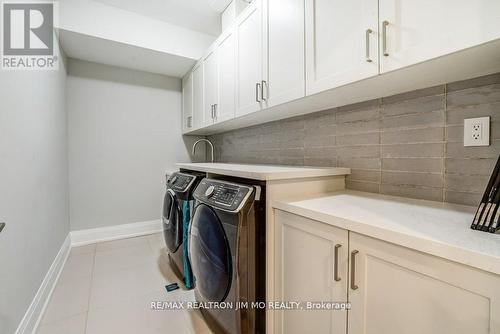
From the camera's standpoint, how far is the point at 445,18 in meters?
0.76

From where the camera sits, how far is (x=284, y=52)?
140 cm


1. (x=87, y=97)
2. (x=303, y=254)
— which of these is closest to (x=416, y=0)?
(x=303, y=254)

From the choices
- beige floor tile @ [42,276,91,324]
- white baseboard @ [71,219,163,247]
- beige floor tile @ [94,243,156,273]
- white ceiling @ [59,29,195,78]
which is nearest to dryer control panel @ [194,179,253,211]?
beige floor tile @ [42,276,91,324]

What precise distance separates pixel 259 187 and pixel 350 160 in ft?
2.34

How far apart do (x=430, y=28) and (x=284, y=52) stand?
2.52 feet

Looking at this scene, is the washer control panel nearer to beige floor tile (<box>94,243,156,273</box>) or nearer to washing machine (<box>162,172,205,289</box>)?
washing machine (<box>162,172,205,289</box>)

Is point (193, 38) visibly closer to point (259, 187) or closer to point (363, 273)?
point (259, 187)

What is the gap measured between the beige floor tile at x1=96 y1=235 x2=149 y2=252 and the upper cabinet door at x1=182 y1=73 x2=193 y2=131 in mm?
1563

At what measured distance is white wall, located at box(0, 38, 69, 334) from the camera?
3.62ft

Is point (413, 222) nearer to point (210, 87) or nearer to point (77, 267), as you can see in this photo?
point (210, 87)

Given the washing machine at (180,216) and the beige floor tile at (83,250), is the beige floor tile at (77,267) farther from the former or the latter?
the washing machine at (180,216)

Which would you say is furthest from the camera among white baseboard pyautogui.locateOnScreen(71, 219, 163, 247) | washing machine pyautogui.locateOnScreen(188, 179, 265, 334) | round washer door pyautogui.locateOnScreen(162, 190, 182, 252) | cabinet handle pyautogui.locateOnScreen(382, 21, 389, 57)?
white baseboard pyautogui.locateOnScreen(71, 219, 163, 247)

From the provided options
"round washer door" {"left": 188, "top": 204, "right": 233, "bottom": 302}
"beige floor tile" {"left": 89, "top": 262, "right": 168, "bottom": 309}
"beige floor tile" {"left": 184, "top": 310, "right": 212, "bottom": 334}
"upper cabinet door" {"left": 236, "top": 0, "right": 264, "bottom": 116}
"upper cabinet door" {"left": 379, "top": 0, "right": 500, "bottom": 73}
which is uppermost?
"upper cabinet door" {"left": 236, "top": 0, "right": 264, "bottom": 116}

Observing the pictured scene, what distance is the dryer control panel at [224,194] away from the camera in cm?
111
